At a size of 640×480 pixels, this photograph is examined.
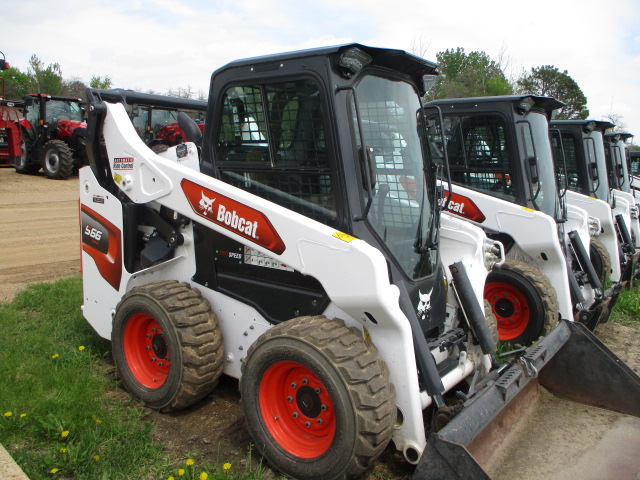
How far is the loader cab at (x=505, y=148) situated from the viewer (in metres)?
5.60

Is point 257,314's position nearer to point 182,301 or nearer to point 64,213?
point 182,301

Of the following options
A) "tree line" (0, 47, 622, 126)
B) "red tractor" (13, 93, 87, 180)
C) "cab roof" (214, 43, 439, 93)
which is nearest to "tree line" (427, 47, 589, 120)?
"tree line" (0, 47, 622, 126)

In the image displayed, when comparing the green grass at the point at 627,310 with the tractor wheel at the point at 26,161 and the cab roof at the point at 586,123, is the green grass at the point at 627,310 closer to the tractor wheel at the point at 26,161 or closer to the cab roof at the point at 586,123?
the cab roof at the point at 586,123

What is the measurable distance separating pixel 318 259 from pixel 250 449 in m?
1.06

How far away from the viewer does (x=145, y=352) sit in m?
4.04

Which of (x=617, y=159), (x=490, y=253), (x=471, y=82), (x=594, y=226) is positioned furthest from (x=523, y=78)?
(x=490, y=253)

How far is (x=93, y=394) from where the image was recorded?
389 cm

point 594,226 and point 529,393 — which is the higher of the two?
point 594,226

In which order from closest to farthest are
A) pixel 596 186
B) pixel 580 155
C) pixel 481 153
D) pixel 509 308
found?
pixel 509 308 → pixel 481 153 → pixel 580 155 → pixel 596 186

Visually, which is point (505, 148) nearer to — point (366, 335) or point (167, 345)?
point (366, 335)

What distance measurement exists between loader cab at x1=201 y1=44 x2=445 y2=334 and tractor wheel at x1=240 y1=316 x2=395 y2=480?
0.41 meters

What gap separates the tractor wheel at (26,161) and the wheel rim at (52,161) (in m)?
0.85

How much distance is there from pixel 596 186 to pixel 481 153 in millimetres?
3350

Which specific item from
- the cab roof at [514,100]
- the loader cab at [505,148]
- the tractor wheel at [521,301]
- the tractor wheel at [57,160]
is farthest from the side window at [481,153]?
the tractor wheel at [57,160]
